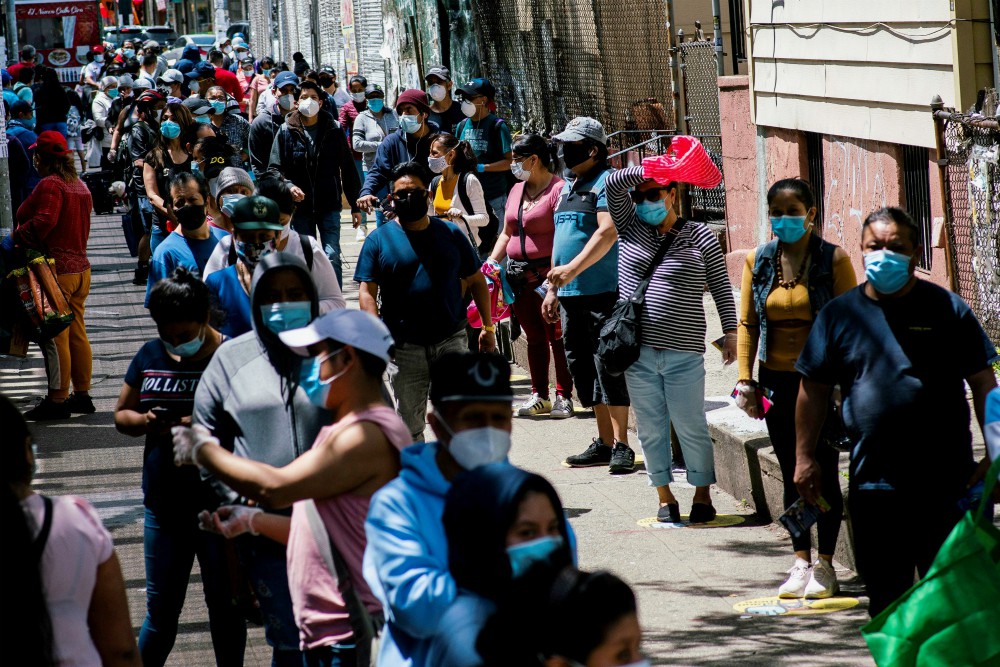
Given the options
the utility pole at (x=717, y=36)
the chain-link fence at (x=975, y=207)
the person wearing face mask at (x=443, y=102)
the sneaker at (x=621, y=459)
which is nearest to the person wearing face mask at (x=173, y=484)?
the sneaker at (x=621, y=459)

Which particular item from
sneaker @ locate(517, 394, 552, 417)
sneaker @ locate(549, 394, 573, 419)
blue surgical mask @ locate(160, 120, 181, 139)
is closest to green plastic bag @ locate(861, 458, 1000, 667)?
sneaker @ locate(549, 394, 573, 419)

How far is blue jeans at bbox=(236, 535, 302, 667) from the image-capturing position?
431 cm

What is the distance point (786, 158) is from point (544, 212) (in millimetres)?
3759

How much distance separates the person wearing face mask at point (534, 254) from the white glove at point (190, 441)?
17.2 feet

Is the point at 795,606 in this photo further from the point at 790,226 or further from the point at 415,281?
the point at 415,281

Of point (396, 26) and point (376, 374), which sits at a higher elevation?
point (396, 26)

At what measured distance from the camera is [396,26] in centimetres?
2220

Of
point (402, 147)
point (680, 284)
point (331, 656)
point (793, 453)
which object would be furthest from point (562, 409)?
point (331, 656)

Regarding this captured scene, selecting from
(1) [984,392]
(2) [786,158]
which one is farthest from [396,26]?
(1) [984,392]

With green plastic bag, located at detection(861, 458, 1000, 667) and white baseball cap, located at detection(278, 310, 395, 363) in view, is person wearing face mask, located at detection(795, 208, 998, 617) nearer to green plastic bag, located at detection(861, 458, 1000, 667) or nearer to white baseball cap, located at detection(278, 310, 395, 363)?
green plastic bag, located at detection(861, 458, 1000, 667)

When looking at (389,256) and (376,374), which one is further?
(389,256)

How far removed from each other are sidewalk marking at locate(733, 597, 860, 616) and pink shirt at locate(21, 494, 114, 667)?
3505mm

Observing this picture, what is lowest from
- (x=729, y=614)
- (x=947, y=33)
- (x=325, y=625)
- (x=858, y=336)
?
(x=729, y=614)

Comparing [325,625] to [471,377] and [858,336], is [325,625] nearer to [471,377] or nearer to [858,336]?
[471,377]
